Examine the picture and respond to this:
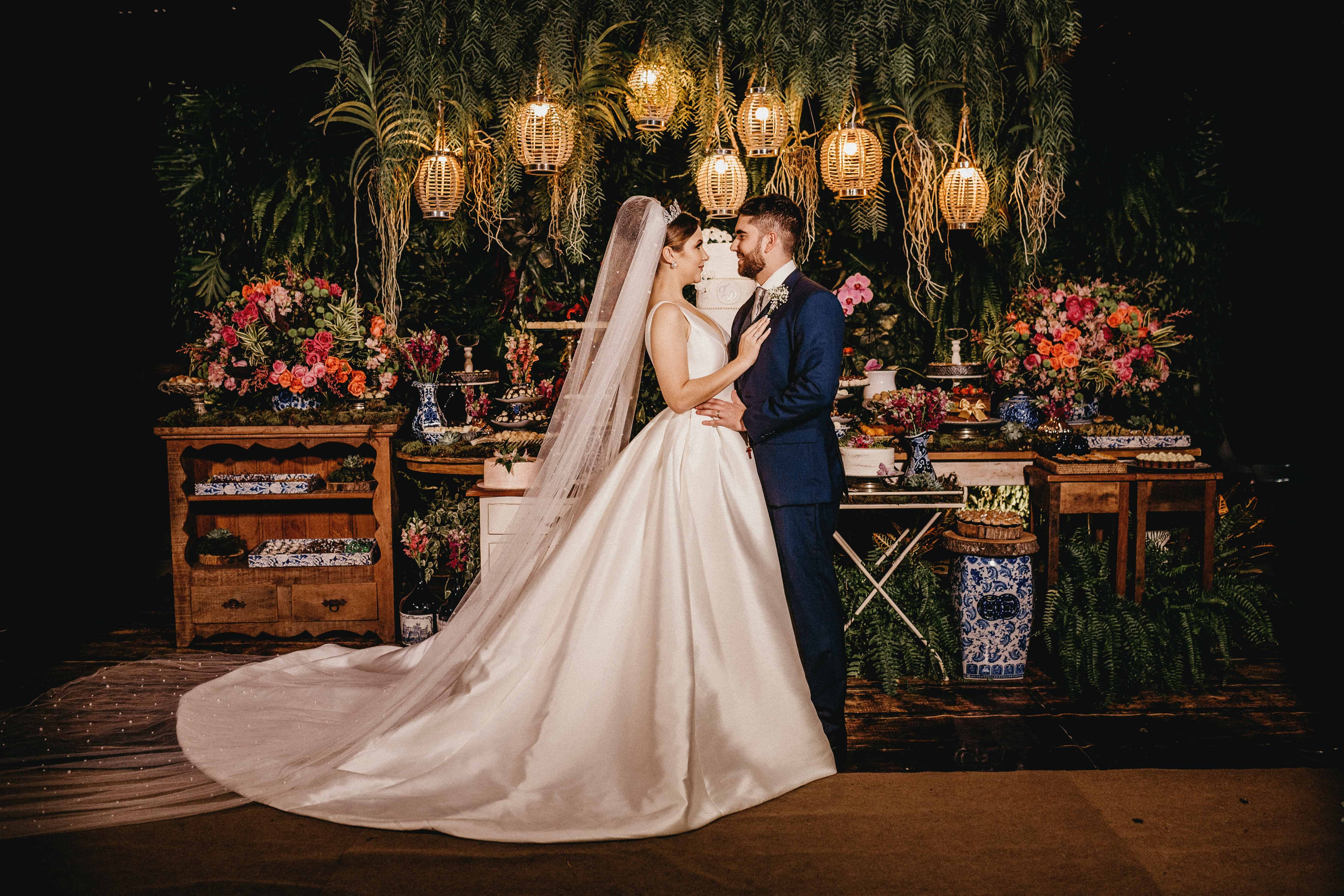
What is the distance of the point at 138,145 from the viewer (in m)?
5.74

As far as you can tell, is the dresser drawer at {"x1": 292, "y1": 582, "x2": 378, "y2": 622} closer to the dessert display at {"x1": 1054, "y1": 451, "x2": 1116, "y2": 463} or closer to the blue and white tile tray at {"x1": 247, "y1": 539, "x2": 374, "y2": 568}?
the blue and white tile tray at {"x1": 247, "y1": 539, "x2": 374, "y2": 568}

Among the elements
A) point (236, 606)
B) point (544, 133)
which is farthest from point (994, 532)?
point (236, 606)

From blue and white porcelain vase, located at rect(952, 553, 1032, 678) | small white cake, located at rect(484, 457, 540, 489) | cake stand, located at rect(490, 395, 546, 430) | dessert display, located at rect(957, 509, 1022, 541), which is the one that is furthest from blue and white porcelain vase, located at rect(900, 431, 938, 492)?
cake stand, located at rect(490, 395, 546, 430)

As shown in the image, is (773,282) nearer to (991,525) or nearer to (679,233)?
(679,233)

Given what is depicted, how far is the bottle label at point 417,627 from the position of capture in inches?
185

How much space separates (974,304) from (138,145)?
5.09m

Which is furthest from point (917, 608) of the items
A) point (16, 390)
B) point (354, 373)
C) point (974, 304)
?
point (16, 390)

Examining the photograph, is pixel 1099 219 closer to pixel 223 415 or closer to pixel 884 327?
pixel 884 327

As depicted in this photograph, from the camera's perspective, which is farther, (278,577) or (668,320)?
(278,577)

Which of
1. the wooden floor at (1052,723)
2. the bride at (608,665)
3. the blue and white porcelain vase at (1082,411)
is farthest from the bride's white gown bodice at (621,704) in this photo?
the blue and white porcelain vase at (1082,411)

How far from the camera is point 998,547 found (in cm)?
421

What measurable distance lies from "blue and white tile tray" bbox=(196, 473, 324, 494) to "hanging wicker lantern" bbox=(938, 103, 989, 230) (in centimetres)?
353

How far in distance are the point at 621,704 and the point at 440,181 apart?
299 cm

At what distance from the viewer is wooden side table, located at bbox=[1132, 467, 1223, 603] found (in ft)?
14.7
